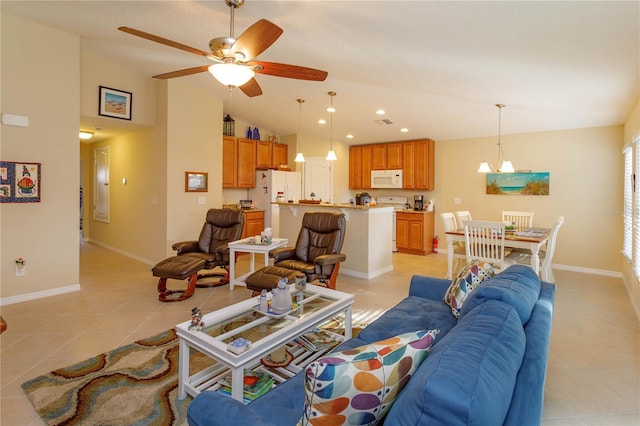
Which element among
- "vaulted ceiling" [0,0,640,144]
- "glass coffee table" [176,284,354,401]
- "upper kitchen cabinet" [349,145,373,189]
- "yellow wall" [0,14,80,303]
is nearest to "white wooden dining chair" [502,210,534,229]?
"vaulted ceiling" [0,0,640,144]

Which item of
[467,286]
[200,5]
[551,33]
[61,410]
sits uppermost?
[200,5]

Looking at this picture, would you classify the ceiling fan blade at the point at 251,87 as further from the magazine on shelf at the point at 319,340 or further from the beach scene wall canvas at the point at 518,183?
the beach scene wall canvas at the point at 518,183

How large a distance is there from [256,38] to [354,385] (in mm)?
2249

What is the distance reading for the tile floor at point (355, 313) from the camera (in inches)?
82.4

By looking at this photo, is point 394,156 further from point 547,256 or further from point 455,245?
point 547,256

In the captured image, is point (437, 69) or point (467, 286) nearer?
point (467, 286)

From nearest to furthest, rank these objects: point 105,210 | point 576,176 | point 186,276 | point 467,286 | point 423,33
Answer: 1. point 467,286
2. point 423,33
3. point 186,276
4. point 576,176
5. point 105,210

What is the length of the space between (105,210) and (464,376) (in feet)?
25.5

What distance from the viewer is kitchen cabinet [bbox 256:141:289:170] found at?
7.07 meters

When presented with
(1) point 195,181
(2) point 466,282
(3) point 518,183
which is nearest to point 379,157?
(3) point 518,183

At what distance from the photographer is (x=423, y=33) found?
9.05 ft

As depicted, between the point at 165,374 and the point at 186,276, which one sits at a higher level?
the point at 186,276

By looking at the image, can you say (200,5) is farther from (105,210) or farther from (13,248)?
(105,210)

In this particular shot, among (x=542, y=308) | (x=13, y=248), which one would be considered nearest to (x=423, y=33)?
(x=542, y=308)
